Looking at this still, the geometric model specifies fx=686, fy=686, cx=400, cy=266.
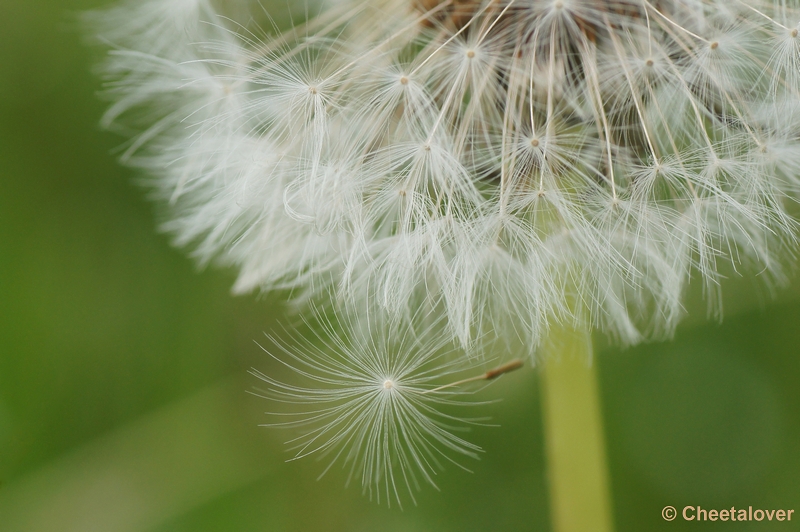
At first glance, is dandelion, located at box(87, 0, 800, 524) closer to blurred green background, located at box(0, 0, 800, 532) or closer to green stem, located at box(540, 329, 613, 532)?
green stem, located at box(540, 329, 613, 532)

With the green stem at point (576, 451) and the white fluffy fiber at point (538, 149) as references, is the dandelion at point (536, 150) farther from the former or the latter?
the green stem at point (576, 451)

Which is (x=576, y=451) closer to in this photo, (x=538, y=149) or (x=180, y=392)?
A: (x=538, y=149)

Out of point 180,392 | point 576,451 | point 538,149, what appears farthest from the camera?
point 180,392

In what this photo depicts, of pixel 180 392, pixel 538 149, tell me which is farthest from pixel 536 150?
pixel 180 392

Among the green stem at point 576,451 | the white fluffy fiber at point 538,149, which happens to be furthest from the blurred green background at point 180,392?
the white fluffy fiber at point 538,149

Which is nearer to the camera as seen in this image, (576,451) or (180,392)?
(576,451)

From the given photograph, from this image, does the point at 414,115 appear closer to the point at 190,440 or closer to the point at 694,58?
the point at 694,58

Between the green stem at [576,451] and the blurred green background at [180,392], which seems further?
the blurred green background at [180,392]
